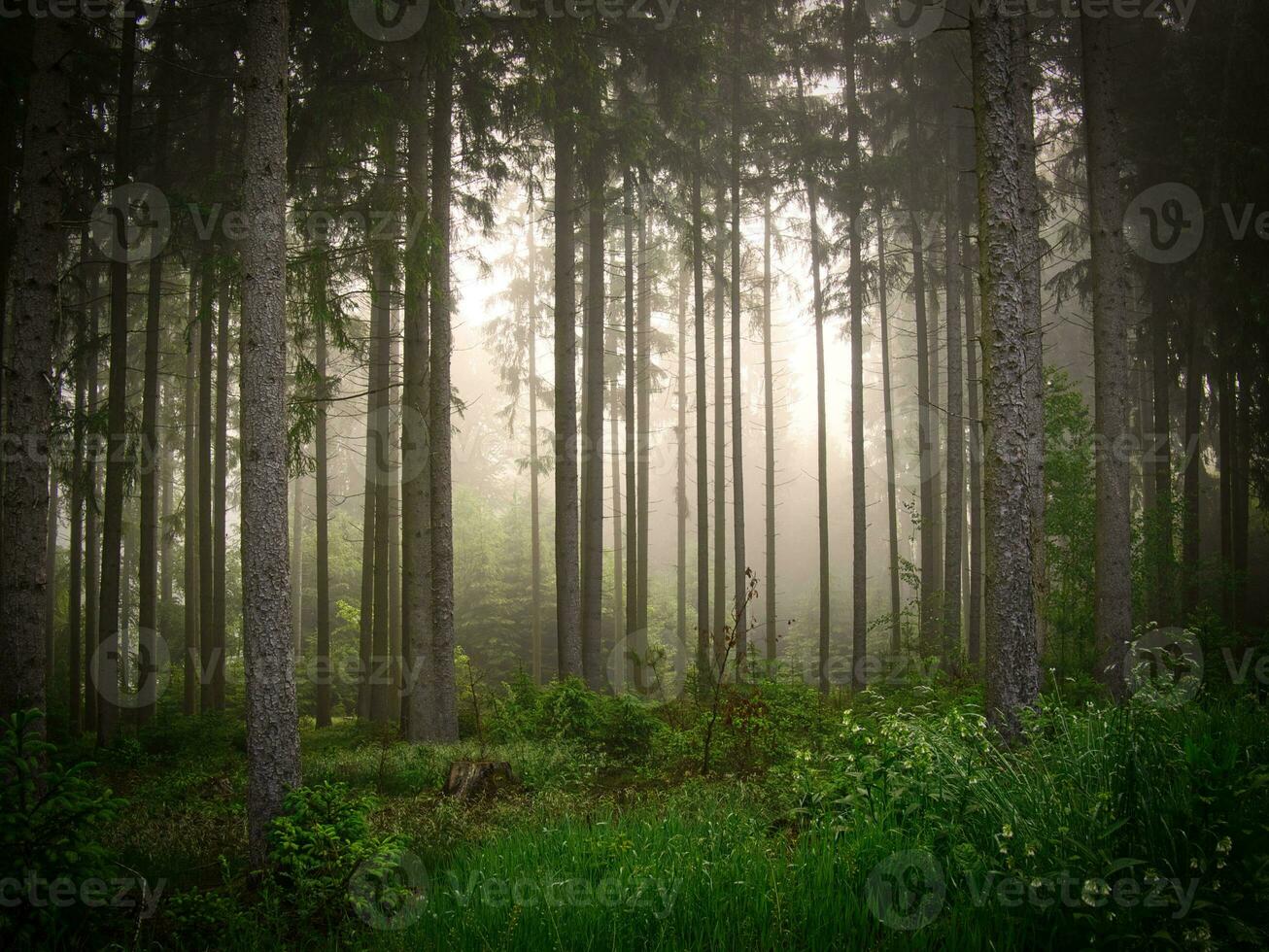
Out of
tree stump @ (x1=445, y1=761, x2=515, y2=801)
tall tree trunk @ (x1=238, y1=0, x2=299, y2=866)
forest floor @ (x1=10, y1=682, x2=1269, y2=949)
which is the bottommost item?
tree stump @ (x1=445, y1=761, x2=515, y2=801)

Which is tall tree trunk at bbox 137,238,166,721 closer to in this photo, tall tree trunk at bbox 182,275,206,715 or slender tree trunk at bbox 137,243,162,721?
slender tree trunk at bbox 137,243,162,721

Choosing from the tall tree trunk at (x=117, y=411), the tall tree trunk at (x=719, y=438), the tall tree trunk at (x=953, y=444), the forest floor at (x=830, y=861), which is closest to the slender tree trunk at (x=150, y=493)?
the tall tree trunk at (x=117, y=411)

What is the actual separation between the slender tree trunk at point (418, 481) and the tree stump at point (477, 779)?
2.85m

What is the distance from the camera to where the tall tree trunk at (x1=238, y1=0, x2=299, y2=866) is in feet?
18.3

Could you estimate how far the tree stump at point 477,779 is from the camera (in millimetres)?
7633

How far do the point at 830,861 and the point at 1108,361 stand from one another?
9.89 meters

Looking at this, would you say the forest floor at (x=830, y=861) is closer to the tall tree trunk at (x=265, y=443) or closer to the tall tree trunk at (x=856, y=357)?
the tall tree trunk at (x=265, y=443)

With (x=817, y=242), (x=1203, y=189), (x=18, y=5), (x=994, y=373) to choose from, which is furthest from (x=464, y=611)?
(x=1203, y=189)

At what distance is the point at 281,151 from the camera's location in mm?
6012

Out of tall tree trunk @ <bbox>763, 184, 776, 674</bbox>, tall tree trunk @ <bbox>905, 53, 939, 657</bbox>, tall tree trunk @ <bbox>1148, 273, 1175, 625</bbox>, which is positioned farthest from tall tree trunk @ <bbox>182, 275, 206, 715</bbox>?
tall tree trunk @ <bbox>1148, 273, 1175, 625</bbox>

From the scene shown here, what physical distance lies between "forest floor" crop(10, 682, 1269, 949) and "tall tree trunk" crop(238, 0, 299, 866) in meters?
0.66

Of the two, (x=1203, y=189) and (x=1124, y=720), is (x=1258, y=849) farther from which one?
(x=1203, y=189)

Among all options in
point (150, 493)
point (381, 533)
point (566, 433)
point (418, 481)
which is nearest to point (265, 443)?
point (418, 481)

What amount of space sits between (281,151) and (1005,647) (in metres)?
7.96
